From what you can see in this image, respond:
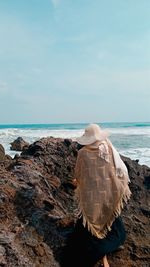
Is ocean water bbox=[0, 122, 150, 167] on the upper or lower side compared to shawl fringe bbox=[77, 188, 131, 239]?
lower

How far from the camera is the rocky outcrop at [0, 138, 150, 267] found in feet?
11.4

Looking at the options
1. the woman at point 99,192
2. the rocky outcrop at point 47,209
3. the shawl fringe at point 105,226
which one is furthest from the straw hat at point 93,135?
the rocky outcrop at point 47,209

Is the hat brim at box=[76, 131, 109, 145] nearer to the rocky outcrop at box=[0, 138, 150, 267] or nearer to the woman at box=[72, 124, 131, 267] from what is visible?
the woman at box=[72, 124, 131, 267]

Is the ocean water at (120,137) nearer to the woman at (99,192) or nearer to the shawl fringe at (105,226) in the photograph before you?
the woman at (99,192)

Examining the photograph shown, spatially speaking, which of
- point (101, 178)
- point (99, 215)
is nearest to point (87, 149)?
point (101, 178)

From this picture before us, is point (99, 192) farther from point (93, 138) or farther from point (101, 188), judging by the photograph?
point (93, 138)

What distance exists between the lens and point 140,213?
15.2ft

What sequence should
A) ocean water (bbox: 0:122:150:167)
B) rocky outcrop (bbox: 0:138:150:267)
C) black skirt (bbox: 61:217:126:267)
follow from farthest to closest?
ocean water (bbox: 0:122:150:167) → black skirt (bbox: 61:217:126:267) → rocky outcrop (bbox: 0:138:150:267)

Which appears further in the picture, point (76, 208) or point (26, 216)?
point (76, 208)

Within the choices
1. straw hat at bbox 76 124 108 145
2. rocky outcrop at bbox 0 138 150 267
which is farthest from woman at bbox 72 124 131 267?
rocky outcrop at bbox 0 138 150 267

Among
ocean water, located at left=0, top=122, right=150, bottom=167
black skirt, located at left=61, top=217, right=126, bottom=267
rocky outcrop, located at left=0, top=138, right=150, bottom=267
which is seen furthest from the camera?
ocean water, located at left=0, top=122, right=150, bottom=167

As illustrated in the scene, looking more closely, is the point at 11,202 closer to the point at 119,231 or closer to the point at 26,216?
the point at 26,216

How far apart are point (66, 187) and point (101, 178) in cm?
81

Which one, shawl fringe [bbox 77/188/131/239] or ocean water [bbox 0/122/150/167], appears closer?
shawl fringe [bbox 77/188/131/239]
